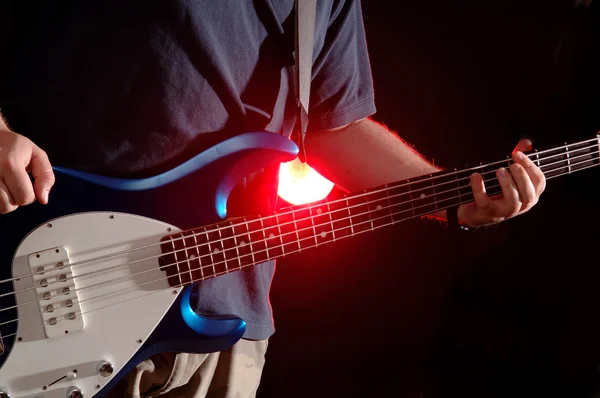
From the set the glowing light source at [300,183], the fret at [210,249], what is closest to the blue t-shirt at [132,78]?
the fret at [210,249]

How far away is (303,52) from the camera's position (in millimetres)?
911

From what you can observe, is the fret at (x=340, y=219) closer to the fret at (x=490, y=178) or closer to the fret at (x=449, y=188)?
the fret at (x=449, y=188)

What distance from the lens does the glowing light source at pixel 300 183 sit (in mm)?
1266

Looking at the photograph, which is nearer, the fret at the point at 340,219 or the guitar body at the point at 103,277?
the guitar body at the point at 103,277

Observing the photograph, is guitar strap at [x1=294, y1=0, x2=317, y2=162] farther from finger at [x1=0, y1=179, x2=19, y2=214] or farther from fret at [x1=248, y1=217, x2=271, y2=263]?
finger at [x1=0, y1=179, x2=19, y2=214]

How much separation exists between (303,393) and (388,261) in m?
0.55

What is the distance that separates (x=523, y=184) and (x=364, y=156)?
0.33 meters

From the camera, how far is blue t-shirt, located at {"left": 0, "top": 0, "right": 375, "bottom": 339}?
Result: 764 mm

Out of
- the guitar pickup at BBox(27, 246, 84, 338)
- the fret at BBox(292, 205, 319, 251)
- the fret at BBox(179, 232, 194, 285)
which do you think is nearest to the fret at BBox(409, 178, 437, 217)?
the fret at BBox(292, 205, 319, 251)

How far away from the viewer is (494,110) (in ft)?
4.74

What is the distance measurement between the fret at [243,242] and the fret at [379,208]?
0.26 m

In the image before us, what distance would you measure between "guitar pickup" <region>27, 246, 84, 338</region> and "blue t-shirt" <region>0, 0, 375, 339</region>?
16 cm

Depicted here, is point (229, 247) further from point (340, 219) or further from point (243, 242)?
point (340, 219)

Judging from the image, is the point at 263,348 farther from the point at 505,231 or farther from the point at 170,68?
the point at 505,231
